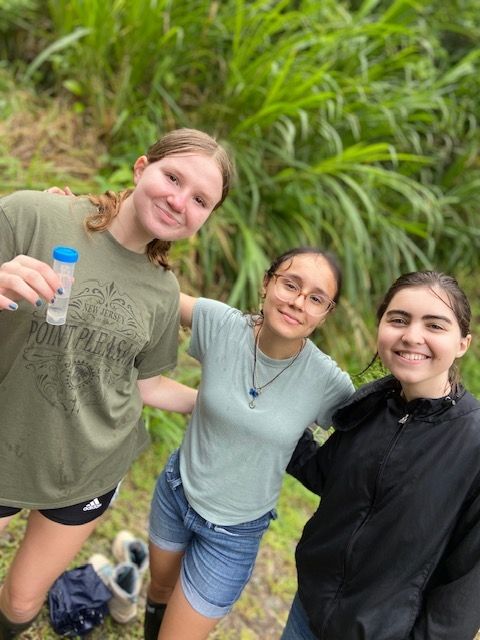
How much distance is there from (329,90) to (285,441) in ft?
A: 10.1

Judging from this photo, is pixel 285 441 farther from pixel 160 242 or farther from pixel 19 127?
pixel 19 127

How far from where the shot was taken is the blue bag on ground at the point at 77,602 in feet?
7.00

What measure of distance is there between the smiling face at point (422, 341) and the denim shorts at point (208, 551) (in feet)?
2.28

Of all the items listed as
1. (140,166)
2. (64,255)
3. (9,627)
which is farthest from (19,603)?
(140,166)

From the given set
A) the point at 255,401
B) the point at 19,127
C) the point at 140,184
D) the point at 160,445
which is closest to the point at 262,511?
the point at 255,401

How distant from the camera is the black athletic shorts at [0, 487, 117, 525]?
5.16 feet

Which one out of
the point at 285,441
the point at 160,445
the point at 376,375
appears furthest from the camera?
the point at 160,445

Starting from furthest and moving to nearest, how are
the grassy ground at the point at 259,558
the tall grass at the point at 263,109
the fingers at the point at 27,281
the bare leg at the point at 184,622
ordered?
the tall grass at the point at 263,109 < the grassy ground at the point at 259,558 < the bare leg at the point at 184,622 < the fingers at the point at 27,281

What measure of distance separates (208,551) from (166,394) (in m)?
0.51

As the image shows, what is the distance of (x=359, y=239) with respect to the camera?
370cm

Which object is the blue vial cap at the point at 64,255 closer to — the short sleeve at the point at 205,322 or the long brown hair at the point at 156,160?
the long brown hair at the point at 156,160

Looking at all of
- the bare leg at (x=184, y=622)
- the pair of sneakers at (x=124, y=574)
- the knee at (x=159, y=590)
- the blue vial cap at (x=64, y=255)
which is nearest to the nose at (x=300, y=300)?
the blue vial cap at (x=64, y=255)

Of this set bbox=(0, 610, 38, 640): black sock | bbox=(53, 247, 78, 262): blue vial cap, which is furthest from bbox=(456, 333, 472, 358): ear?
bbox=(0, 610, 38, 640): black sock

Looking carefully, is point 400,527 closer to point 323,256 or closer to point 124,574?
point 323,256
